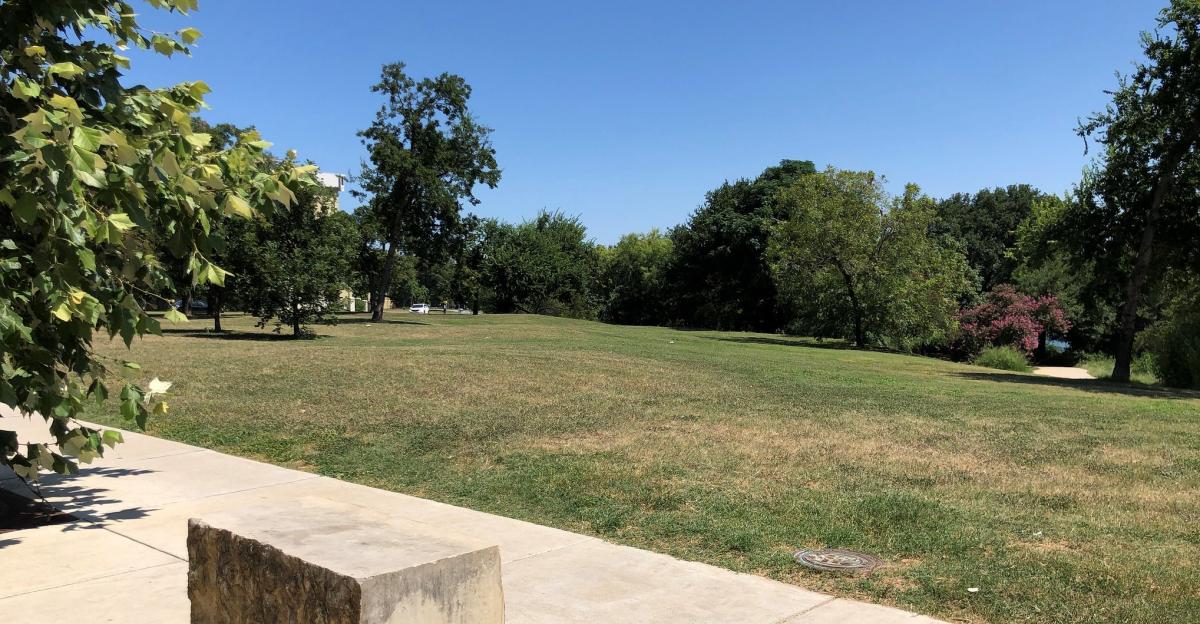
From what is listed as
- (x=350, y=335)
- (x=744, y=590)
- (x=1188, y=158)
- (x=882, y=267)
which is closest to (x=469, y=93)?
(x=350, y=335)

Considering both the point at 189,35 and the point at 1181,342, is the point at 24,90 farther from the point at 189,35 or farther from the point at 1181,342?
the point at 1181,342

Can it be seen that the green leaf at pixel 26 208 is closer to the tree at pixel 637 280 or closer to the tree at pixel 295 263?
the tree at pixel 295 263

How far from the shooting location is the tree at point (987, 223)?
63250 millimetres

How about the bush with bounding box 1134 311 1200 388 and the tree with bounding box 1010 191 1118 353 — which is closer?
the bush with bounding box 1134 311 1200 388

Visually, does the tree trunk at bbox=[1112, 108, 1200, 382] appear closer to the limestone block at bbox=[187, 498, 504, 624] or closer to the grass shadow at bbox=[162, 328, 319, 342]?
the limestone block at bbox=[187, 498, 504, 624]

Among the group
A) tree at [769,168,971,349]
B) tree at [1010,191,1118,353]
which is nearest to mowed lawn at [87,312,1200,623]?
tree at [1010,191,1118,353]

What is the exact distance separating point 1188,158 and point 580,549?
2226cm

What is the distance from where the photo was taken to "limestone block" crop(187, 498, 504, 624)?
3.09 meters

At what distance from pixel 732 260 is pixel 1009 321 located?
61.7 ft

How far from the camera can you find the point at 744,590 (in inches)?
193

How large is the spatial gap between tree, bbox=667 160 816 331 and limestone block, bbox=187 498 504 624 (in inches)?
1939

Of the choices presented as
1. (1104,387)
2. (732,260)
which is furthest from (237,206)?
(732,260)

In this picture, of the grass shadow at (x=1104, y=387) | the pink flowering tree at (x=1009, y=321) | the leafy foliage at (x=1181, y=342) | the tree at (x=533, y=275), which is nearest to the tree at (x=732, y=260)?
the tree at (x=533, y=275)

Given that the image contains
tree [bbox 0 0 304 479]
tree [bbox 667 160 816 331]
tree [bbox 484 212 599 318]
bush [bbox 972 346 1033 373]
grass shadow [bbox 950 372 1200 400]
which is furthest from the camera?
tree [bbox 484 212 599 318]
